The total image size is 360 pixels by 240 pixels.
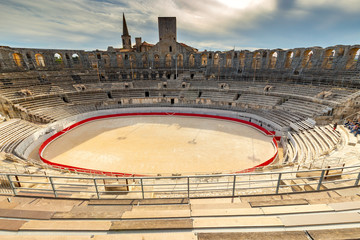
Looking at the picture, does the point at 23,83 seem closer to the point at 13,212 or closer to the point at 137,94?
the point at 137,94

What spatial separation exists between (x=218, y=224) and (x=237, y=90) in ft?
105

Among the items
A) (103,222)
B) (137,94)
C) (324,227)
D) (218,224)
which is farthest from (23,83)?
(324,227)

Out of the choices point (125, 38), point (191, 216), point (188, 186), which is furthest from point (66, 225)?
point (125, 38)

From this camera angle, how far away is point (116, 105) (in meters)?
32.5

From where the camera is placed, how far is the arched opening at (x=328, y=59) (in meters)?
26.3

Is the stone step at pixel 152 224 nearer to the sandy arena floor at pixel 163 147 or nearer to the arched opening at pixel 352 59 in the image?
the sandy arena floor at pixel 163 147

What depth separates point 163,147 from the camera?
18250mm

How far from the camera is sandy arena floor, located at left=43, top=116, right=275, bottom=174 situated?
584 inches

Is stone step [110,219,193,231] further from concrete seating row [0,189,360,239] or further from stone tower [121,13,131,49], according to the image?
stone tower [121,13,131,49]

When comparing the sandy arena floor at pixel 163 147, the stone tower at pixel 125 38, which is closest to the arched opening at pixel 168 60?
the sandy arena floor at pixel 163 147

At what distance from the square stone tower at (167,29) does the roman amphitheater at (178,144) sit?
0.24m

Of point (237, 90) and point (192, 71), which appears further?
point (192, 71)

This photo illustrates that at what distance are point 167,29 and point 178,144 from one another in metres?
33.3

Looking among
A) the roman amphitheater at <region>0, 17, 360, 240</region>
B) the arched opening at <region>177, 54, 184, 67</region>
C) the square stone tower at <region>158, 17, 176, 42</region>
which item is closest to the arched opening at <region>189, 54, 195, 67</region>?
the roman amphitheater at <region>0, 17, 360, 240</region>
